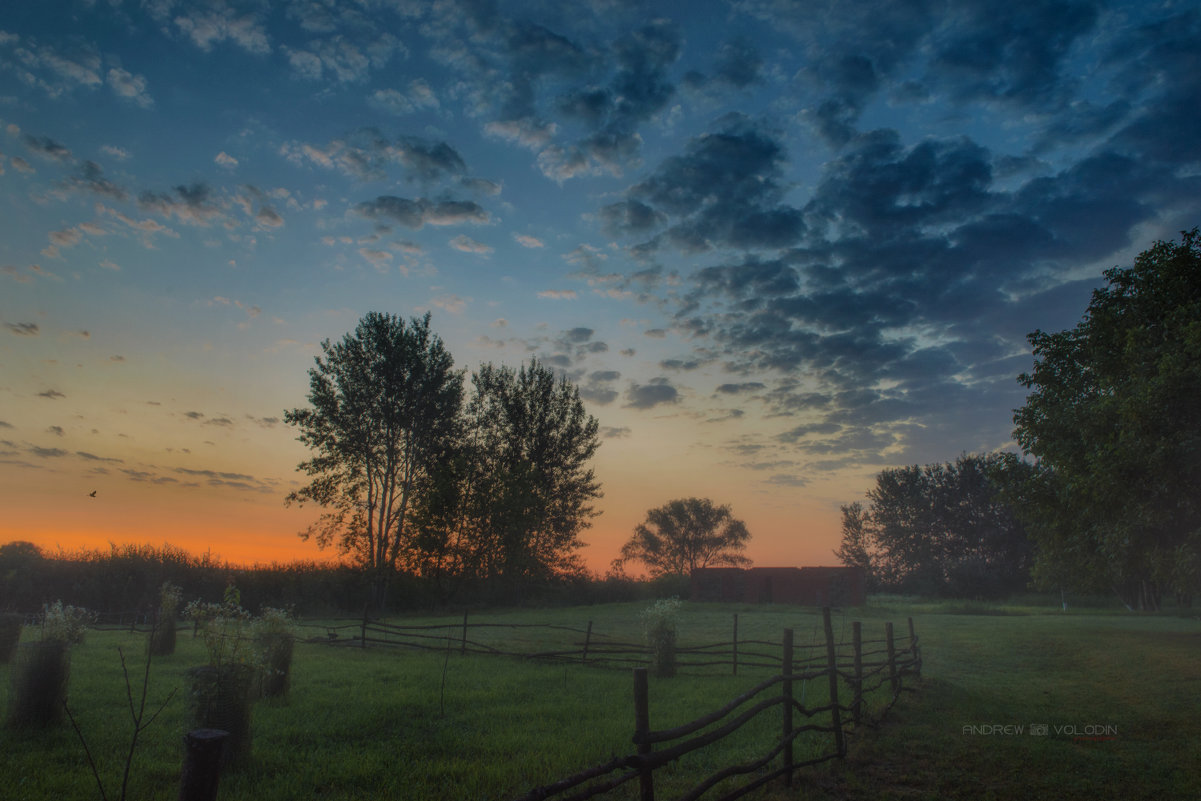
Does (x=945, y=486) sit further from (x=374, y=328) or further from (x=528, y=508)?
(x=374, y=328)

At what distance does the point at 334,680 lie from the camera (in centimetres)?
1302

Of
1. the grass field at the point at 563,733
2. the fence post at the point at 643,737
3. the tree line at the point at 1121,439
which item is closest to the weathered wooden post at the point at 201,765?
the fence post at the point at 643,737

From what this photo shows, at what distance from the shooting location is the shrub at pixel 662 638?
1521 cm

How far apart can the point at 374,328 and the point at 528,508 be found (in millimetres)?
14348

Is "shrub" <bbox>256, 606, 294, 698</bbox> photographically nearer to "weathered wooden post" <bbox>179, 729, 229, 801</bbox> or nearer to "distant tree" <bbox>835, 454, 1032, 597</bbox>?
"weathered wooden post" <bbox>179, 729, 229, 801</bbox>

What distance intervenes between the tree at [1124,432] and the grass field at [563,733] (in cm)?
320

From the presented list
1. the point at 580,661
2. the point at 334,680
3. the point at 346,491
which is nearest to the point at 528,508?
the point at 346,491

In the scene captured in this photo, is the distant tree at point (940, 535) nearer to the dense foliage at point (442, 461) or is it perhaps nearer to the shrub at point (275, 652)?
the dense foliage at point (442, 461)

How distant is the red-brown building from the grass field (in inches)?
1060

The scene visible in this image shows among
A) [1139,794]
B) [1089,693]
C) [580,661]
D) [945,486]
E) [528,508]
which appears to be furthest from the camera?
[945,486]

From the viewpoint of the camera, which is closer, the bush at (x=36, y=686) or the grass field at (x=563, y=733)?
the grass field at (x=563, y=733)

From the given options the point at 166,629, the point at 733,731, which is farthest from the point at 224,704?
the point at 166,629

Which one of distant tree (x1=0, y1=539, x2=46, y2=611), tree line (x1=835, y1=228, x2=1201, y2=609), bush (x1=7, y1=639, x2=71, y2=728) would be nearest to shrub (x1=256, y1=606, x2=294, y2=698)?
bush (x1=7, y1=639, x2=71, y2=728)

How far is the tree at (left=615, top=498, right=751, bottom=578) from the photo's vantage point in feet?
227
